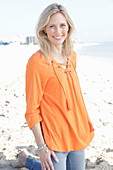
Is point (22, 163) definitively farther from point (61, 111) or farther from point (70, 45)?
point (70, 45)

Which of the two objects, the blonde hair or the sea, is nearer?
the blonde hair

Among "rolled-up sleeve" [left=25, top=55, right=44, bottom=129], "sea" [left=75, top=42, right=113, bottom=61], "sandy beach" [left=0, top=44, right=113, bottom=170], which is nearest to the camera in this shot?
"rolled-up sleeve" [left=25, top=55, right=44, bottom=129]

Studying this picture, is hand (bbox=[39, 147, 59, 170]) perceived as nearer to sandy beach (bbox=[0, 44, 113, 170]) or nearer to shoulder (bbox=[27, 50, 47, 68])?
shoulder (bbox=[27, 50, 47, 68])

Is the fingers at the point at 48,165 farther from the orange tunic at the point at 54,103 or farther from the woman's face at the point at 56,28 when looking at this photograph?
the woman's face at the point at 56,28

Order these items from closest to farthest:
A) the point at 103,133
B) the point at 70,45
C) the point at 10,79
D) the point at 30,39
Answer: the point at 70,45
the point at 103,133
the point at 10,79
the point at 30,39

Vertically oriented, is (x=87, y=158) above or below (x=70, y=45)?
below

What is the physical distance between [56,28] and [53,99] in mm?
A: 502

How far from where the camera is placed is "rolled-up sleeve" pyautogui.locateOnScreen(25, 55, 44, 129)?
138cm

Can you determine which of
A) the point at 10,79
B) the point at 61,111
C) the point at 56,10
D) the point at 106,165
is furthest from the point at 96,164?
the point at 10,79

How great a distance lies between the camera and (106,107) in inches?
186

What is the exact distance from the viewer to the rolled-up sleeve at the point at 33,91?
138cm

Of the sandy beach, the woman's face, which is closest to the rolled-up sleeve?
the woman's face

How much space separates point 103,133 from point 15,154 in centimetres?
149

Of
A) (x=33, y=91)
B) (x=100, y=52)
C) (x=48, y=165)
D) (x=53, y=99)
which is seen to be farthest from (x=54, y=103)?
(x=100, y=52)
